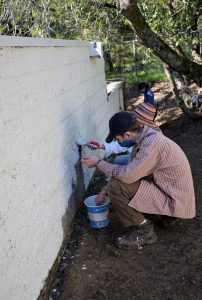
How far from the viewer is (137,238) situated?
336cm

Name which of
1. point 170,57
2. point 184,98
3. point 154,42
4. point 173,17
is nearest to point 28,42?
point 154,42

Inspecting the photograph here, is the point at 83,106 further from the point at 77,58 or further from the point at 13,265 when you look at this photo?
the point at 13,265

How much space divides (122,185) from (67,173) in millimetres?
622

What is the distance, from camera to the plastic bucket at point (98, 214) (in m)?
3.61

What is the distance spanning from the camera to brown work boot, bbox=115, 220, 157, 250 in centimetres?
335

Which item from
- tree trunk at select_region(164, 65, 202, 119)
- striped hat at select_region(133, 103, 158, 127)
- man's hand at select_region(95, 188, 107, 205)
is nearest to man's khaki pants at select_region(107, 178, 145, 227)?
man's hand at select_region(95, 188, 107, 205)

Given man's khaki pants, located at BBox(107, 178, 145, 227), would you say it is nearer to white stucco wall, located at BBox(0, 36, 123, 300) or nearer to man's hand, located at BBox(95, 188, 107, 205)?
man's hand, located at BBox(95, 188, 107, 205)

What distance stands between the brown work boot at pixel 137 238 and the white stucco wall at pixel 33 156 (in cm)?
56

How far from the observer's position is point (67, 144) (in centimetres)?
368

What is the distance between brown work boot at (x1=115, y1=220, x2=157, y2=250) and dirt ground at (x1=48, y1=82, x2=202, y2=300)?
0.05 metres

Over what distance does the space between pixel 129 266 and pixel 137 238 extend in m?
0.33

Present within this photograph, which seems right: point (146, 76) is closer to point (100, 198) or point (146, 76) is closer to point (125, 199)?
point (100, 198)

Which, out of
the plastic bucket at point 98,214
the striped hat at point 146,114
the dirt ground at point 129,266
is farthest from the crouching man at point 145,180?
the striped hat at point 146,114

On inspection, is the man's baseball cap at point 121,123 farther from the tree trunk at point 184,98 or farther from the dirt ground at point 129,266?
the tree trunk at point 184,98
